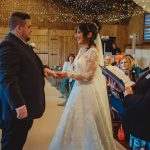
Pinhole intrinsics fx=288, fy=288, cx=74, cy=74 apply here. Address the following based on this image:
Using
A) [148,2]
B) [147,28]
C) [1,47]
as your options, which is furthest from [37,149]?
[147,28]

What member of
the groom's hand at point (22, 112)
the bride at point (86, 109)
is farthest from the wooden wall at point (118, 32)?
the groom's hand at point (22, 112)

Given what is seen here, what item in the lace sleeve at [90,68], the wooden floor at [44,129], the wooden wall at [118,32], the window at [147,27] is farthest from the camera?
the wooden wall at [118,32]

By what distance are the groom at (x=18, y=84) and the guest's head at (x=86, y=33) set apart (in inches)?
32.5

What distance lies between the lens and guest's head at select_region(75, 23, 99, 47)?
3.24 meters

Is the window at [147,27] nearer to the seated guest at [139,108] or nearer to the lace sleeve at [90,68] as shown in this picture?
the lace sleeve at [90,68]

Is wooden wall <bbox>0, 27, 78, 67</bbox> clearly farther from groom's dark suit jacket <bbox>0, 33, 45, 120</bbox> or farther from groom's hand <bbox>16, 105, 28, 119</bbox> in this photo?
groom's hand <bbox>16, 105, 28, 119</bbox>

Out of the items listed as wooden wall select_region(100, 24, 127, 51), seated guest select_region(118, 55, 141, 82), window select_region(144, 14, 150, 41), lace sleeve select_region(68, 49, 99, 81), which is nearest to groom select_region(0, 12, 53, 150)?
lace sleeve select_region(68, 49, 99, 81)

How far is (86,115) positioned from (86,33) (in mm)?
931

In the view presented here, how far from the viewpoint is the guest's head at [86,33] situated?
324 centimetres

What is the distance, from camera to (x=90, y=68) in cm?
321

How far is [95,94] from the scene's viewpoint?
3.32 meters

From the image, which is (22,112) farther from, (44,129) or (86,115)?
(44,129)

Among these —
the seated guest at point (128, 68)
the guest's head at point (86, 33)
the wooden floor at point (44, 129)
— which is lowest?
the wooden floor at point (44, 129)

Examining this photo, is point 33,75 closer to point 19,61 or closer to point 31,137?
point 19,61
